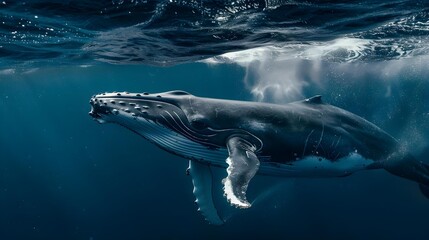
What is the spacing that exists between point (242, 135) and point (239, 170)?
143 centimetres

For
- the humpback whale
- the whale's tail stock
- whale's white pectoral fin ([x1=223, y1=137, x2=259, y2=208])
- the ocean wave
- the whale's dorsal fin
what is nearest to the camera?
whale's white pectoral fin ([x1=223, y1=137, x2=259, y2=208])

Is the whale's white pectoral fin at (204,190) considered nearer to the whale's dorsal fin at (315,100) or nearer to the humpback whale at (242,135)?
the humpback whale at (242,135)

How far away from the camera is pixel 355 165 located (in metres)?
8.68

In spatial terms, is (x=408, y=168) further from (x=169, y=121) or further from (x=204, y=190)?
(x=169, y=121)

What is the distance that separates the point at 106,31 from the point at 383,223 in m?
27.4

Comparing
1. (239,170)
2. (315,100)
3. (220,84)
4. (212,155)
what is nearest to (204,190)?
(212,155)

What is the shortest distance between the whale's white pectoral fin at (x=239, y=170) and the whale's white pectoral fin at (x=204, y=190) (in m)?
1.57

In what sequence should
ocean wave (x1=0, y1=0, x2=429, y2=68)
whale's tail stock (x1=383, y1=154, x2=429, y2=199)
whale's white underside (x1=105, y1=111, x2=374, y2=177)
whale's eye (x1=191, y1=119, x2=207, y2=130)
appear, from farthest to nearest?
ocean wave (x1=0, y1=0, x2=429, y2=68)
whale's tail stock (x1=383, y1=154, x2=429, y2=199)
whale's eye (x1=191, y1=119, x2=207, y2=130)
whale's white underside (x1=105, y1=111, x2=374, y2=177)

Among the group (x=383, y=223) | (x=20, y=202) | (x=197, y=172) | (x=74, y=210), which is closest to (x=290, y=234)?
(x=383, y=223)

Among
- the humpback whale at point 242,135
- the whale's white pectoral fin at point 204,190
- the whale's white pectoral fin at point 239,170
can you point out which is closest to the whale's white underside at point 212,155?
the humpback whale at point 242,135

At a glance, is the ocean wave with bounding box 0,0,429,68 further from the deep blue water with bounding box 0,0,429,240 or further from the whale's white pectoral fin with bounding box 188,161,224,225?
the whale's white pectoral fin with bounding box 188,161,224,225

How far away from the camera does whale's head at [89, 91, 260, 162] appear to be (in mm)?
6480

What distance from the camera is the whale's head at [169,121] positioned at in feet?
21.3

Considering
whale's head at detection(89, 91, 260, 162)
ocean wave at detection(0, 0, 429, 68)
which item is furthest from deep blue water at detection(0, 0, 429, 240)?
whale's head at detection(89, 91, 260, 162)
